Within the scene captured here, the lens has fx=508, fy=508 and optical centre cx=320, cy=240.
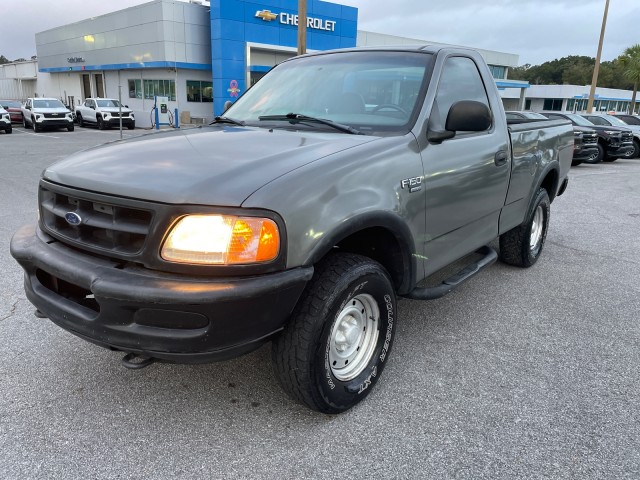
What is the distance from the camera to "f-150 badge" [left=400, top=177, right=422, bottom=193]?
2.70m

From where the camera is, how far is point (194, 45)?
1235 inches

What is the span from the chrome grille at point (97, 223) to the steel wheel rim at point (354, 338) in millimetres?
1024

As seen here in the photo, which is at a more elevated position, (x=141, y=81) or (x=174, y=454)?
(x=141, y=81)

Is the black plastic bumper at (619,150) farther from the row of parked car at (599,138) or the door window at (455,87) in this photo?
the door window at (455,87)

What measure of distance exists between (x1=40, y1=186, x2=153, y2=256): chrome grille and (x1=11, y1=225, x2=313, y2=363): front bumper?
0.09 m

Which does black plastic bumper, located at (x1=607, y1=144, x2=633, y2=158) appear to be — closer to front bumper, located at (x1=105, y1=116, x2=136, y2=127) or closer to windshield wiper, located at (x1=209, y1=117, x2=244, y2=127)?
windshield wiper, located at (x1=209, y1=117, x2=244, y2=127)

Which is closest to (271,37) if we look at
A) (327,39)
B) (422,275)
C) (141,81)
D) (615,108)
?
(327,39)

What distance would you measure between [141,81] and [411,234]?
35171 mm

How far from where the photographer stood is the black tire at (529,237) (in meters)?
4.78

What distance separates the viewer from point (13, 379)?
289 centimetres

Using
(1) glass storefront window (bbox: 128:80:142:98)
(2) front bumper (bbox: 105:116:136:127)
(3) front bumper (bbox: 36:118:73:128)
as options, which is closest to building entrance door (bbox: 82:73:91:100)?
(1) glass storefront window (bbox: 128:80:142:98)

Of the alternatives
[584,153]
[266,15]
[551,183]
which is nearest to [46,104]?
[266,15]

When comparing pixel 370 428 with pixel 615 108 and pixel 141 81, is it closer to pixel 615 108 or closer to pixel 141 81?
pixel 141 81

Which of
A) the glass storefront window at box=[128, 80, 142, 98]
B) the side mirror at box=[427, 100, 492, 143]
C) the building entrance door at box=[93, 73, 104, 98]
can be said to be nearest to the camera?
the side mirror at box=[427, 100, 492, 143]
